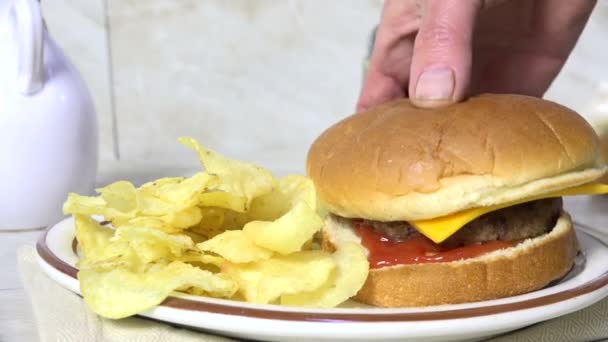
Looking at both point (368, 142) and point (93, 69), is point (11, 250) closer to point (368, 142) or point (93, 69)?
point (368, 142)

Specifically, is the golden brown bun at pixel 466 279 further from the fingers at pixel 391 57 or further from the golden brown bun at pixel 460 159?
the fingers at pixel 391 57

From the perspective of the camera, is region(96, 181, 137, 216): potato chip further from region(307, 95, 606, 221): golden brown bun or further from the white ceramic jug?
the white ceramic jug

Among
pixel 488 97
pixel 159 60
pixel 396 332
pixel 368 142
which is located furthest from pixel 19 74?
pixel 159 60

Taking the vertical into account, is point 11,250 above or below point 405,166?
below

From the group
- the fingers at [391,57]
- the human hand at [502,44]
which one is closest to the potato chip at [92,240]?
the human hand at [502,44]

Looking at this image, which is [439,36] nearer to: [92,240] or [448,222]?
[448,222]

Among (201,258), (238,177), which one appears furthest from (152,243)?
(238,177)

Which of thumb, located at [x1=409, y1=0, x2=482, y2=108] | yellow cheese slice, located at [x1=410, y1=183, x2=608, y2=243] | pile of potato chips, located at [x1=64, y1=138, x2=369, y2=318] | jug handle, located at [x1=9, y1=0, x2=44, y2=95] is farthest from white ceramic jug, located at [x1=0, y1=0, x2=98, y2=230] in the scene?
yellow cheese slice, located at [x1=410, y1=183, x2=608, y2=243]
